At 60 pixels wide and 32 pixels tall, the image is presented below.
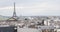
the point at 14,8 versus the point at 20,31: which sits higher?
the point at 14,8

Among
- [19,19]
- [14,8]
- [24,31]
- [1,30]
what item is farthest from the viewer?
[19,19]

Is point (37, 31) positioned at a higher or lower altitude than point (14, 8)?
lower

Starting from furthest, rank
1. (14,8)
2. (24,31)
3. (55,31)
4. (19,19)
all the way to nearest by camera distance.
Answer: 1. (19,19)
2. (14,8)
3. (55,31)
4. (24,31)

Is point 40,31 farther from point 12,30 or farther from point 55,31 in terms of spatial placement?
point 12,30

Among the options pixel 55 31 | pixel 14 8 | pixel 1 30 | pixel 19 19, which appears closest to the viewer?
pixel 1 30

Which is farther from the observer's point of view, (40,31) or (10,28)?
(40,31)

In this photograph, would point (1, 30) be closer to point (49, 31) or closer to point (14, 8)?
point (49, 31)

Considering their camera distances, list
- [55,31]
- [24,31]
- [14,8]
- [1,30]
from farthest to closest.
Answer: [14,8], [55,31], [24,31], [1,30]

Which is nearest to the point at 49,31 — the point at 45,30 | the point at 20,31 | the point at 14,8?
the point at 45,30

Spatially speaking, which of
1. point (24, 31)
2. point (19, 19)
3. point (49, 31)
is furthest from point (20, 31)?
point (19, 19)
